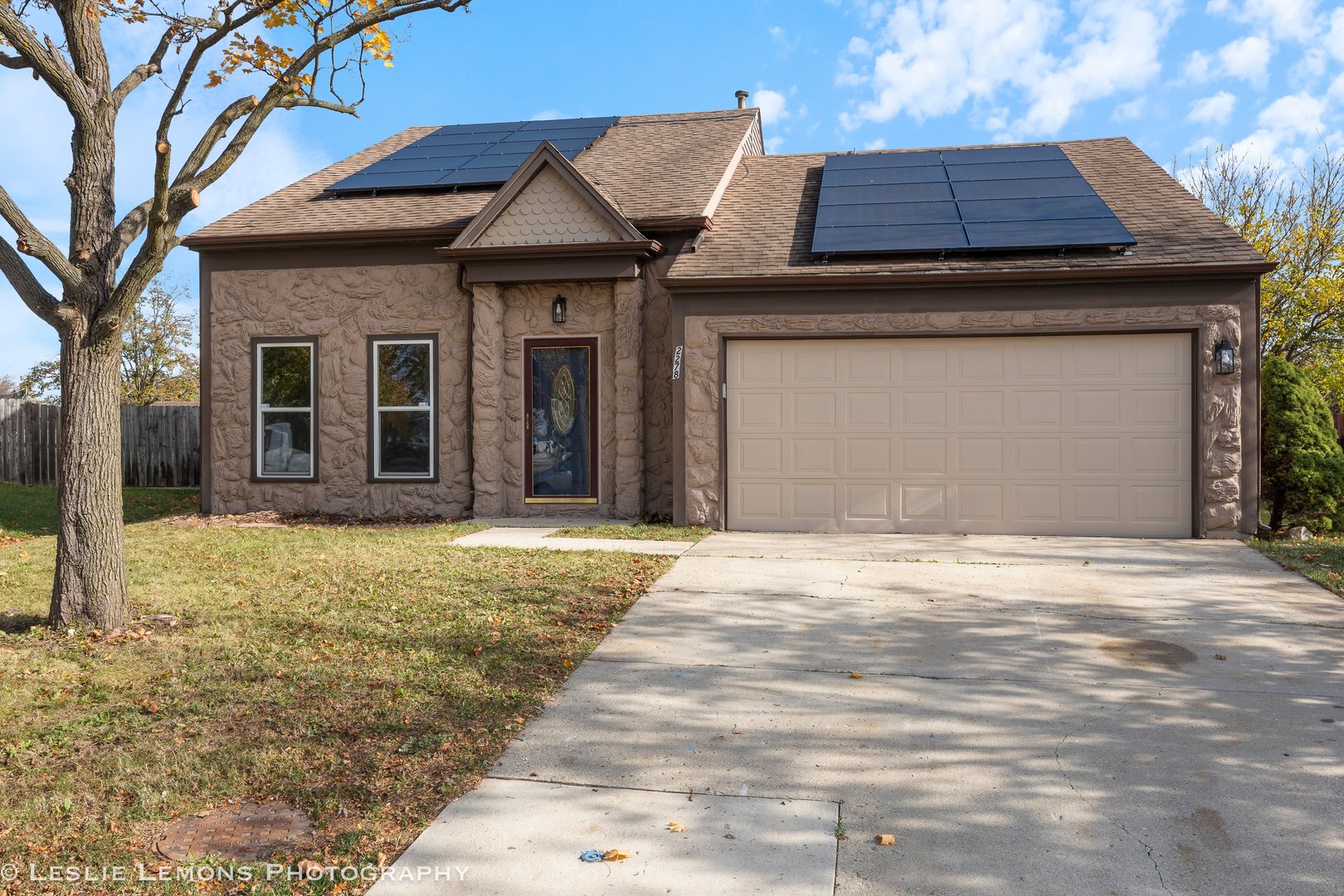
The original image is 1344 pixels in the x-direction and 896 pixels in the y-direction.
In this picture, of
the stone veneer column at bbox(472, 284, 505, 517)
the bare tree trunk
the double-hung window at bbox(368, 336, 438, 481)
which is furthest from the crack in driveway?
the double-hung window at bbox(368, 336, 438, 481)

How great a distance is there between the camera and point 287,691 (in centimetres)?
491

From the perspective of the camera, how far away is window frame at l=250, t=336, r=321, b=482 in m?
12.7

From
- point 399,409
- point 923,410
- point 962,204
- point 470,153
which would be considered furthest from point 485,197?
point 923,410

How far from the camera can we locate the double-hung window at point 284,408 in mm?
12812

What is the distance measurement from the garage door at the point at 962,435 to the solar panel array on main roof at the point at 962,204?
1161 mm

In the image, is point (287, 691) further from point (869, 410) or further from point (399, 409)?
point (399, 409)

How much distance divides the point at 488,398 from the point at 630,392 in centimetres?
186

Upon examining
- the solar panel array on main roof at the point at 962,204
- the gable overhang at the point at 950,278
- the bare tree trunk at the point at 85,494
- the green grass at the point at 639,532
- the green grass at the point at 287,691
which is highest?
the solar panel array on main roof at the point at 962,204

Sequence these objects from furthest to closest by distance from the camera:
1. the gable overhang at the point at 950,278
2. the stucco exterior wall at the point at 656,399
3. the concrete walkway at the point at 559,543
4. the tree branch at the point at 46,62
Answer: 1. the stucco exterior wall at the point at 656,399
2. the gable overhang at the point at 950,278
3. the concrete walkway at the point at 559,543
4. the tree branch at the point at 46,62

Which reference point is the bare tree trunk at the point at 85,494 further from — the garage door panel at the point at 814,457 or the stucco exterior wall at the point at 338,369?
the garage door panel at the point at 814,457

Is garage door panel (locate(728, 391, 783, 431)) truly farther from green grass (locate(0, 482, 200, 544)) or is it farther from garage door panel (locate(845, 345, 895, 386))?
green grass (locate(0, 482, 200, 544))

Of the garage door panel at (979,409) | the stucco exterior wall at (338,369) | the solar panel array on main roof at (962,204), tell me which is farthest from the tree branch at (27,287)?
the garage door panel at (979,409)

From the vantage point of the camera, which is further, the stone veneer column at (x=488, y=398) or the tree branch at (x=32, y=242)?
the stone veneer column at (x=488, y=398)

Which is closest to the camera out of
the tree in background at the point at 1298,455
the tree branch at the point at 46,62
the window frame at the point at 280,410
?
the tree branch at the point at 46,62
